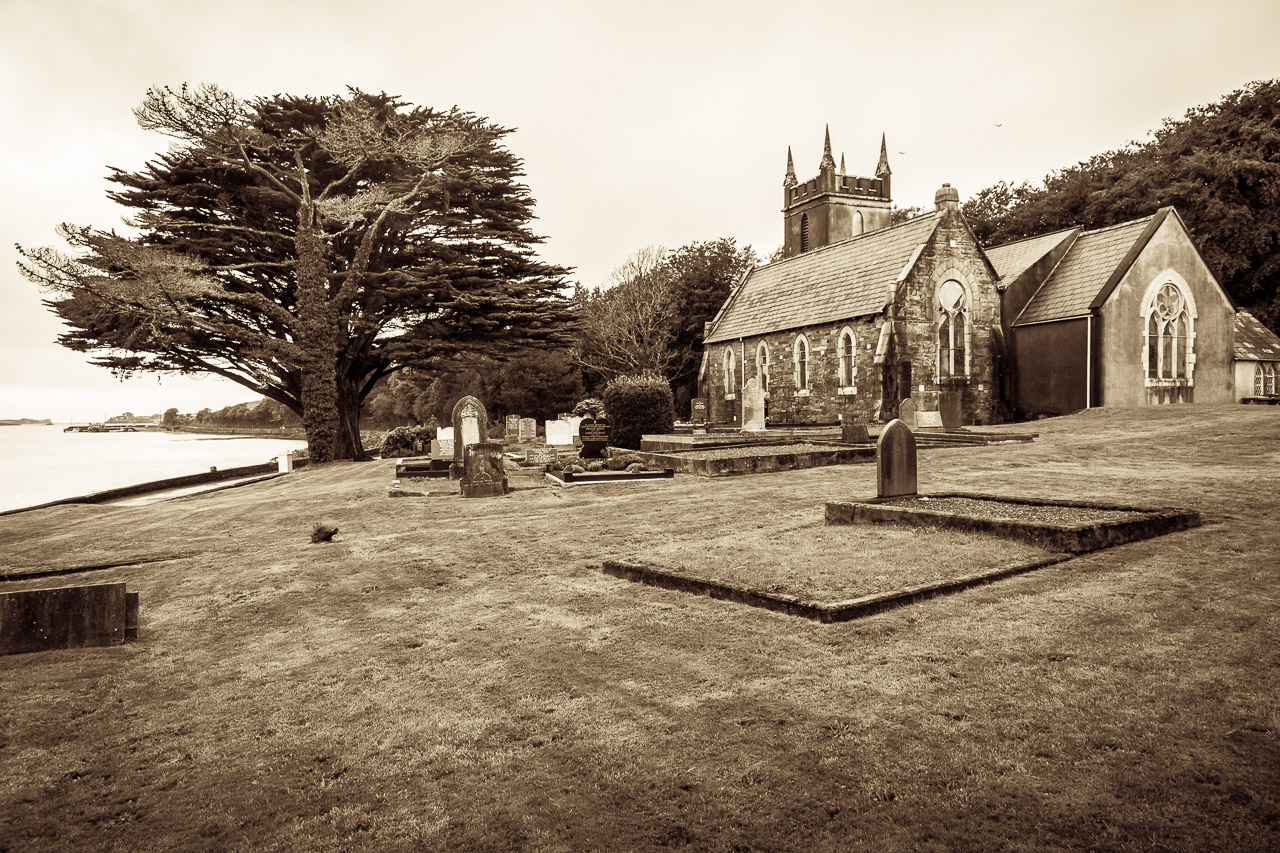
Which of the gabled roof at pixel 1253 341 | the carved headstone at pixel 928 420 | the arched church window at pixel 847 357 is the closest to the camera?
the carved headstone at pixel 928 420

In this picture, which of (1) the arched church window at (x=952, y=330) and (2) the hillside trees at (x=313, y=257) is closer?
(2) the hillside trees at (x=313, y=257)

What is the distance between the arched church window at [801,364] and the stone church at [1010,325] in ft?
0.22

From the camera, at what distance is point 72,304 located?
23.4 meters

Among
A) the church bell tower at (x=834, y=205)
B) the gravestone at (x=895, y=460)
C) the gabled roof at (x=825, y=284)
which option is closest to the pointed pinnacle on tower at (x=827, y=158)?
the church bell tower at (x=834, y=205)

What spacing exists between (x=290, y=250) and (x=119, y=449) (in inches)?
547

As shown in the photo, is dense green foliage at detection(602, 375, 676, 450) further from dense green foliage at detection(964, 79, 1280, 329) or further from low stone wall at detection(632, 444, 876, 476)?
dense green foliage at detection(964, 79, 1280, 329)

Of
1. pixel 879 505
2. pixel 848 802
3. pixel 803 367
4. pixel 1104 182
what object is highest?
pixel 1104 182

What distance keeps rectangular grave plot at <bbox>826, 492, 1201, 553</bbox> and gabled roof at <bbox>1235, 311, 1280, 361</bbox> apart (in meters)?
28.9

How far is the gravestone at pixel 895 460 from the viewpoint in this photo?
924 cm

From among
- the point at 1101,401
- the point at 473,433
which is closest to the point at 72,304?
the point at 473,433

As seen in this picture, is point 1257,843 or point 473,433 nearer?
point 1257,843

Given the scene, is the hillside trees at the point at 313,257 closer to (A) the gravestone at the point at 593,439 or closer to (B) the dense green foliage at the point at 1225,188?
(A) the gravestone at the point at 593,439

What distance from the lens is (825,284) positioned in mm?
31562

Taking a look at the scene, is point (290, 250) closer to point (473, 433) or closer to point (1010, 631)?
point (473, 433)
